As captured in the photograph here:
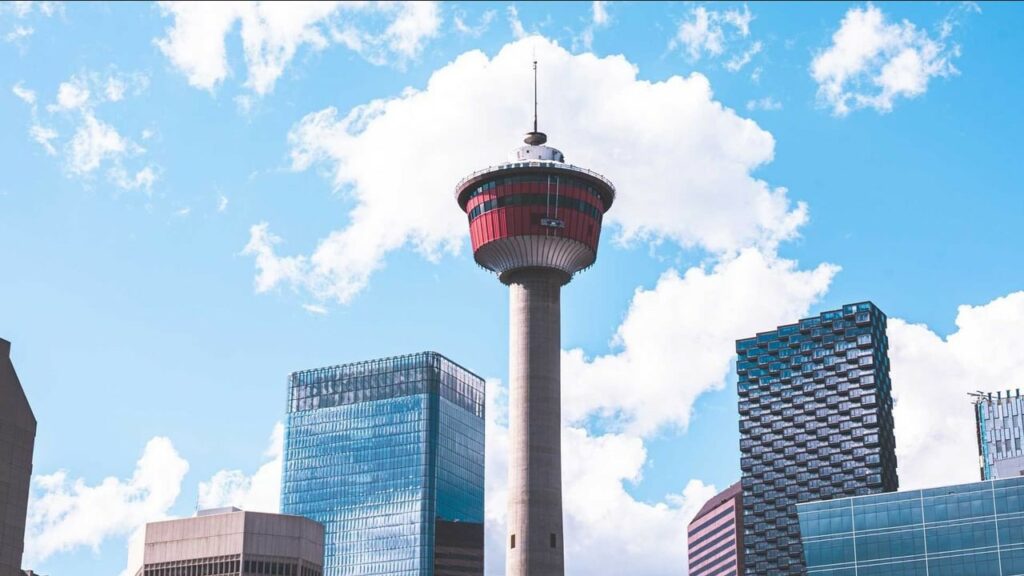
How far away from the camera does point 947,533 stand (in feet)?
637

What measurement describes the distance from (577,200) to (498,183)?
9.71m

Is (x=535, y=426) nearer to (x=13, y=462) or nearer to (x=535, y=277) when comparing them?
(x=535, y=277)

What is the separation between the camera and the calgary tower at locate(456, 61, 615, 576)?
161500 millimetres

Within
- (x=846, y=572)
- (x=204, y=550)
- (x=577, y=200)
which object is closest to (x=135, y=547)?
(x=204, y=550)

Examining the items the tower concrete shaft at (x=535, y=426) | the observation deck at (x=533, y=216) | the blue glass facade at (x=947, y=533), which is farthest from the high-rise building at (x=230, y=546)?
the blue glass facade at (x=947, y=533)

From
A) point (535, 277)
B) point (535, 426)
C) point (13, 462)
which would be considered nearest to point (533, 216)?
point (535, 277)

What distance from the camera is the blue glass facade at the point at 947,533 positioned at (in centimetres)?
19000

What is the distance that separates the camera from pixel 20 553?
131 metres

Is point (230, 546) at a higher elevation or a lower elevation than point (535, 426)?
lower

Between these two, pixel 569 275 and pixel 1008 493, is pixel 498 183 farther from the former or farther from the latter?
pixel 1008 493

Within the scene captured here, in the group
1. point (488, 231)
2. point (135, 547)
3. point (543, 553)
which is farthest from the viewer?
point (135, 547)

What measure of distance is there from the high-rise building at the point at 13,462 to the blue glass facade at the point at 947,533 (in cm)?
11411

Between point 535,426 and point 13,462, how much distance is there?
5783 centimetres

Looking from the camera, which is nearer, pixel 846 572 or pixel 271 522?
pixel 271 522
